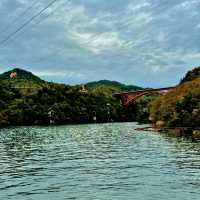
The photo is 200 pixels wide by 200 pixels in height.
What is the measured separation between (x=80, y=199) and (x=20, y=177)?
1054cm

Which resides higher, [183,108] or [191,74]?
[191,74]

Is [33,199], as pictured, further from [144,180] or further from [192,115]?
[192,115]

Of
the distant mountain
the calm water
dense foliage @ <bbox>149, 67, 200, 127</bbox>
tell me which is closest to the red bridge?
the distant mountain

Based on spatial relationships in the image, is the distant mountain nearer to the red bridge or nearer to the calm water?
the red bridge

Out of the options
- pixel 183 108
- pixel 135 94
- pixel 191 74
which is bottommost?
pixel 183 108

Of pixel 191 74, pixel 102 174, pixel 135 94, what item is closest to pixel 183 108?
pixel 191 74

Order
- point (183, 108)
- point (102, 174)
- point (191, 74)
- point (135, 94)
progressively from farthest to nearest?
point (135, 94), point (191, 74), point (183, 108), point (102, 174)

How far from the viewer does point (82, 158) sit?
50375 mm

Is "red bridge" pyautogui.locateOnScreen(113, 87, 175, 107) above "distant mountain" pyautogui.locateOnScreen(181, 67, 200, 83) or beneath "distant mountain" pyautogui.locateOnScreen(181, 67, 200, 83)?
beneath

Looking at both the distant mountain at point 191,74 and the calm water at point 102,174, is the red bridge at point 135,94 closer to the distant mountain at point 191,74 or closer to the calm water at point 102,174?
the distant mountain at point 191,74

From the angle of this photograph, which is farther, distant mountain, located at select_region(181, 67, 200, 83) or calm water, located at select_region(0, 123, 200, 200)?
distant mountain, located at select_region(181, 67, 200, 83)

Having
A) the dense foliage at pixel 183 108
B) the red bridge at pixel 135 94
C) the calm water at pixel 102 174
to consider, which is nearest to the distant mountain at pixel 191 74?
the red bridge at pixel 135 94

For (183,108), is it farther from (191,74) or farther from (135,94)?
(135,94)

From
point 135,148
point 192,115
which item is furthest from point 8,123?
point 135,148
